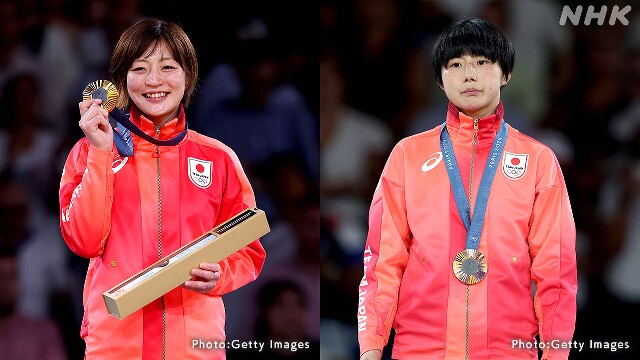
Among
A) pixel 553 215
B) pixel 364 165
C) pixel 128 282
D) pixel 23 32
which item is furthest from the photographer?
pixel 23 32

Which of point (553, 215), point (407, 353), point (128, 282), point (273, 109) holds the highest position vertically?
point (273, 109)

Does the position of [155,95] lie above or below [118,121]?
above

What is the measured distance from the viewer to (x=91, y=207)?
3.15 m

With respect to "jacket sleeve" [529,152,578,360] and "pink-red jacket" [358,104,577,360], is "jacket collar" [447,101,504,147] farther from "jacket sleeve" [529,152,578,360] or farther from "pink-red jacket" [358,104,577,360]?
"jacket sleeve" [529,152,578,360]

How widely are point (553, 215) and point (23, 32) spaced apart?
9.15 feet

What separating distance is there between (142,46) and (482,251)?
4.55ft

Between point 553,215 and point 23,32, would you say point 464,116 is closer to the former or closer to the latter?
point 553,215

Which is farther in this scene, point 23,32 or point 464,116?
point 23,32

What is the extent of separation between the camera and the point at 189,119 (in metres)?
4.37

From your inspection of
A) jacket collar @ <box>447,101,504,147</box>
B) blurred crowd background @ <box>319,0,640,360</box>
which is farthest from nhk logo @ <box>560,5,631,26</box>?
jacket collar @ <box>447,101,504,147</box>

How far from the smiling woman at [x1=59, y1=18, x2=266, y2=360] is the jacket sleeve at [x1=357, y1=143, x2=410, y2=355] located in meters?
0.44

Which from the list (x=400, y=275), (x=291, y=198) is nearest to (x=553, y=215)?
(x=400, y=275)

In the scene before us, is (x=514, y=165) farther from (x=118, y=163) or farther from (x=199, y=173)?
(x=118, y=163)

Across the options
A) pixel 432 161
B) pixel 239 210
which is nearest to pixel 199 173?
pixel 239 210
